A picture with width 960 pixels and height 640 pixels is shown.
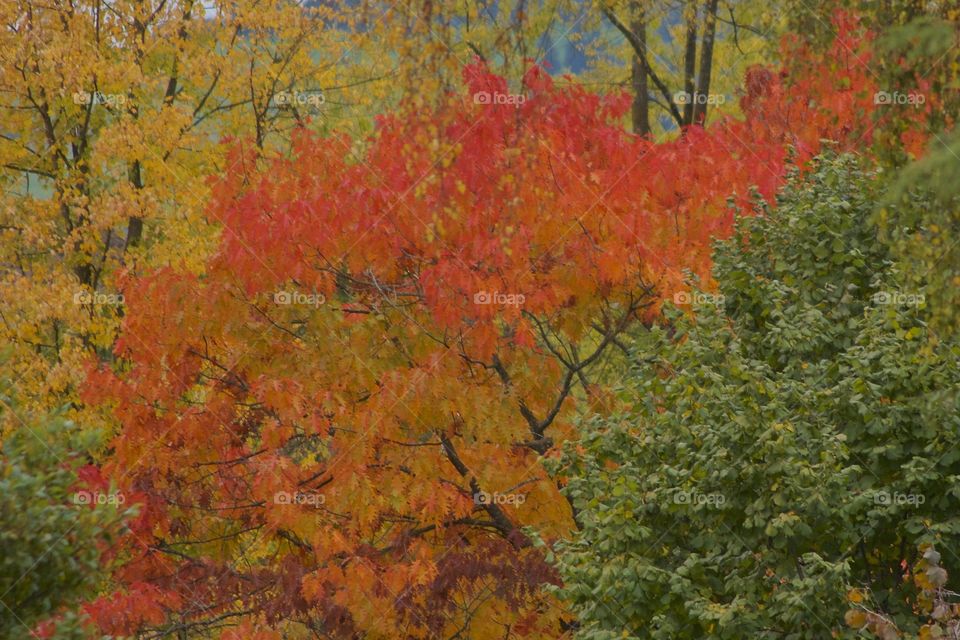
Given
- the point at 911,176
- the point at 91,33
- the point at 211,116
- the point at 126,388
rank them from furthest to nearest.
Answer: the point at 211,116
the point at 91,33
the point at 126,388
the point at 911,176

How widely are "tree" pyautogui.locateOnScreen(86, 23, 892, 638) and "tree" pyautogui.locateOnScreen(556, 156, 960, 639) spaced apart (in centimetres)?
203

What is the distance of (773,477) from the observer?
8.49m

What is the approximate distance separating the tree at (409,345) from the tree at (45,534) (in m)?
4.82

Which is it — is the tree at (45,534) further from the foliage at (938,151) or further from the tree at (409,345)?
the tree at (409,345)

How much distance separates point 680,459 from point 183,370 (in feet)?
20.2

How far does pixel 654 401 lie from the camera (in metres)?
9.86

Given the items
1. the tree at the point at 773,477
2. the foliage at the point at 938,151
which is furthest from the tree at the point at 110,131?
the foliage at the point at 938,151

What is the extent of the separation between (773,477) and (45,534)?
4609 millimetres

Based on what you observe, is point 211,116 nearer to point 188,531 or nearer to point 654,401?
point 188,531

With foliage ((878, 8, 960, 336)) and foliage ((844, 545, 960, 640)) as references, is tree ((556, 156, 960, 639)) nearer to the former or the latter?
foliage ((844, 545, 960, 640))

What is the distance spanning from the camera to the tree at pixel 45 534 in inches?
244

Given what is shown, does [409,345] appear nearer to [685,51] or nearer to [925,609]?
[925,609]

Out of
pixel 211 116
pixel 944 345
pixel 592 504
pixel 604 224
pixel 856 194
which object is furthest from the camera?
pixel 211 116

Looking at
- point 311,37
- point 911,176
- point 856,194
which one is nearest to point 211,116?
point 311,37
